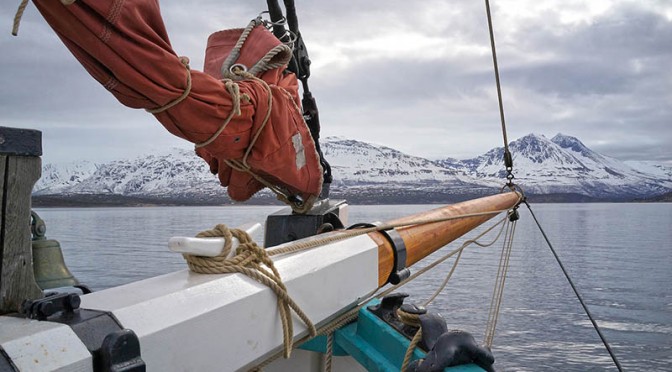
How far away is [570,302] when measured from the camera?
14.4m

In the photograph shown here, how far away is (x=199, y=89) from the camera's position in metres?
2.28

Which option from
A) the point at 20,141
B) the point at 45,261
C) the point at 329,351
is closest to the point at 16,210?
the point at 20,141

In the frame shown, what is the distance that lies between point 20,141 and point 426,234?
237cm

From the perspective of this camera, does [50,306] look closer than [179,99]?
Yes

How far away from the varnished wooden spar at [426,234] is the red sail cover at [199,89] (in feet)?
2.36

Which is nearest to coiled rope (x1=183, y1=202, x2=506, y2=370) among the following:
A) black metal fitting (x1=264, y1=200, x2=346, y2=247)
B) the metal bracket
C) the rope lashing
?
the rope lashing

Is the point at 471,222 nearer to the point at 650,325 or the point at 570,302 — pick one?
the point at 650,325

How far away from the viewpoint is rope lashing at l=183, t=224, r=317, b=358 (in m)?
1.87

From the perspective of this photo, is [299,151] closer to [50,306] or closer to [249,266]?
[249,266]

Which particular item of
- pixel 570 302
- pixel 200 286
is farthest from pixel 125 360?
pixel 570 302

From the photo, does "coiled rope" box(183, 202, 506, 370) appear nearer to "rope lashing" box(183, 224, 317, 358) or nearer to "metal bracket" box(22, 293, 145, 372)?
"rope lashing" box(183, 224, 317, 358)

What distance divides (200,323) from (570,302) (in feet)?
47.5

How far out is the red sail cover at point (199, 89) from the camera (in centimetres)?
174

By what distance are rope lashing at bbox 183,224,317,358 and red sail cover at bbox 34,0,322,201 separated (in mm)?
569
